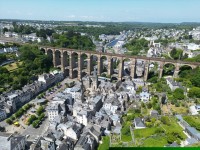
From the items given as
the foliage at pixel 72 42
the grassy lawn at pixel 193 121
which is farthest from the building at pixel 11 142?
the foliage at pixel 72 42

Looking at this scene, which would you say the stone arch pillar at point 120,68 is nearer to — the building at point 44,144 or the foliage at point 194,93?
the foliage at point 194,93

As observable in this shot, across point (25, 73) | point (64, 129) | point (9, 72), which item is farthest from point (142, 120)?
point (9, 72)

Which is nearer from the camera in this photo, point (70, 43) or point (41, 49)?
point (41, 49)

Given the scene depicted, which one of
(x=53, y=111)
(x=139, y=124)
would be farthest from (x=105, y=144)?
(x=53, y=111)

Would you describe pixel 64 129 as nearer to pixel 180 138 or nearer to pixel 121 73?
pixel 180 138

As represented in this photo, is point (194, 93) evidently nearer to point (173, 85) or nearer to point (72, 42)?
point (173, 85)

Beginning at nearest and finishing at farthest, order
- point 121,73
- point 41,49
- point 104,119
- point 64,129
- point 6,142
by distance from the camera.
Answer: point 6,142
point 64,129
point 104,119
point 121,73
point 41,49
